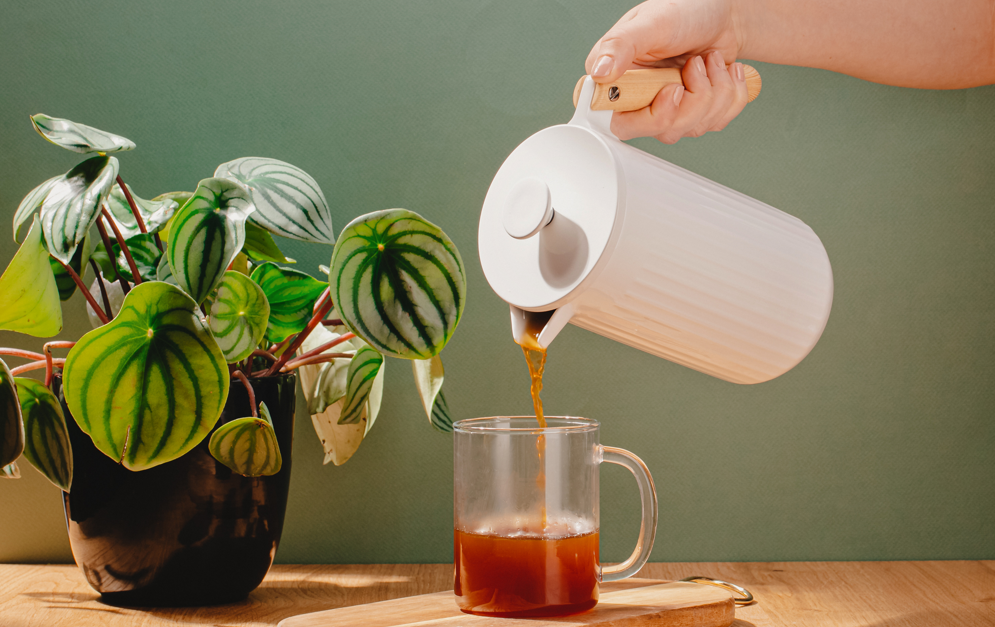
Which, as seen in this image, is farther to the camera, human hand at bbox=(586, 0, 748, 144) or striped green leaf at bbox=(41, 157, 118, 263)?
human hand at bbox=(586, 0, 748, 144)

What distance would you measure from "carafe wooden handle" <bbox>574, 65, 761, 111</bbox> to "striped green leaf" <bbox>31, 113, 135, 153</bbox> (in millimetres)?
443

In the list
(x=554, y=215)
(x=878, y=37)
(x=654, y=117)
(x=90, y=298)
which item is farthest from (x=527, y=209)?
(x=878, y=37)

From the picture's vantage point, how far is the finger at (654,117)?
2.63ft

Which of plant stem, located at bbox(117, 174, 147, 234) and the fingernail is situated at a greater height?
the fingernail

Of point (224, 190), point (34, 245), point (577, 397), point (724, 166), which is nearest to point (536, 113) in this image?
point (724, 166)

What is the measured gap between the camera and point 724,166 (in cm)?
106

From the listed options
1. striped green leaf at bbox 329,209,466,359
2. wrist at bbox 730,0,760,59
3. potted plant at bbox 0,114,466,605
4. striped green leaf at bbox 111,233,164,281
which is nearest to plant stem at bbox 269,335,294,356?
potted plant at bbox 0,114,466,605

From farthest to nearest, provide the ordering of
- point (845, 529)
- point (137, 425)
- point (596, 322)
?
1. point (845, 529)
2. point (596, 322)
3. point (137, 425)

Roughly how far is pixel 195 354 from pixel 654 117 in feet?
1.75

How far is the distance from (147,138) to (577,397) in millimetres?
715

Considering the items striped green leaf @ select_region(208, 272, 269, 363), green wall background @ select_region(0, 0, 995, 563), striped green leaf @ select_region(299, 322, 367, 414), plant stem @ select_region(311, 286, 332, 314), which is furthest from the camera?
green wall background @ select_region(0, 0, 995, 563)

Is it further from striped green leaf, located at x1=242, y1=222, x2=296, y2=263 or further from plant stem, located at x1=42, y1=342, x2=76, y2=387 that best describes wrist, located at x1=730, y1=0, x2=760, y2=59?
plant stem, located at x1=42, y1=342, x2=76, y2=387

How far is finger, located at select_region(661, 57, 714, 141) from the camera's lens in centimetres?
81

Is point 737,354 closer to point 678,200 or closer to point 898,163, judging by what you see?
point 678,200
